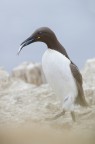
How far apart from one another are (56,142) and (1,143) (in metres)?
0.40

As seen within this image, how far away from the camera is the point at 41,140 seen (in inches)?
139

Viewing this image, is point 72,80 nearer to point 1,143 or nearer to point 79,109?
point 79,109

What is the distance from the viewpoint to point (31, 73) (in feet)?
59.7

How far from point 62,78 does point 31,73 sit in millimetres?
9784

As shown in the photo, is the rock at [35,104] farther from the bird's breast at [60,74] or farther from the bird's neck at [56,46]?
the bird's neck at [56,46]

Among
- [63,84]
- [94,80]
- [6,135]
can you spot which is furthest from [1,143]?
[94,80]

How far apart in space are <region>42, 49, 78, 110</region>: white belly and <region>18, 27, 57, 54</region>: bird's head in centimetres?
27

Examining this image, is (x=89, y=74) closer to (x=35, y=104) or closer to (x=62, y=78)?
(x=35, y=104)

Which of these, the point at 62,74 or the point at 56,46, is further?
the point at 56,46

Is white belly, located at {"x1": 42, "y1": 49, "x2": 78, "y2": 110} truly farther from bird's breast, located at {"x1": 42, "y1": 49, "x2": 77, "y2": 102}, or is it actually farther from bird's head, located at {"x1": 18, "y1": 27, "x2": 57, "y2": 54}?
bird's head, located at {"x1": 18, "y1": 27, "x2": 57, "y2": 54}

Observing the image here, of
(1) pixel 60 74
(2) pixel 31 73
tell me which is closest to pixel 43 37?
(1) pixel 60 74

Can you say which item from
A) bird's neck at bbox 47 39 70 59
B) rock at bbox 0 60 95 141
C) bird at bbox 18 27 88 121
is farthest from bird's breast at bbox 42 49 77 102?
rock at bbox 0 60 95 141

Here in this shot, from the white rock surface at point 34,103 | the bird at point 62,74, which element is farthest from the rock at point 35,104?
the bird at point 62,74

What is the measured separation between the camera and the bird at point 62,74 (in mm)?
8352
